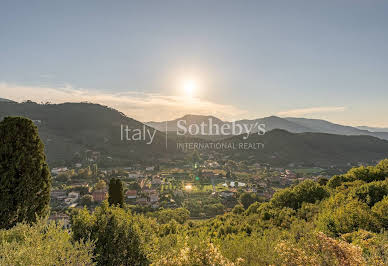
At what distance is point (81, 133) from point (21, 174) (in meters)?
85.4

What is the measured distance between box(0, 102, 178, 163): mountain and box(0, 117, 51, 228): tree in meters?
64.4

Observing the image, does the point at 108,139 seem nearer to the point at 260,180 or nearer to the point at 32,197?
the point at 260,180

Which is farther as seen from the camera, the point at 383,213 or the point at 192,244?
the point at 383,213

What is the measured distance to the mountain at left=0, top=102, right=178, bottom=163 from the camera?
69.1 meters

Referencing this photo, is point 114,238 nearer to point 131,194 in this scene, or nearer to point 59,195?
point 131,194

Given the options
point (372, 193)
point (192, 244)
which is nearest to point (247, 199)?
point (372, 193)

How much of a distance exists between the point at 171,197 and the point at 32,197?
3109 cm

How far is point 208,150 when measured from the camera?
108 metres

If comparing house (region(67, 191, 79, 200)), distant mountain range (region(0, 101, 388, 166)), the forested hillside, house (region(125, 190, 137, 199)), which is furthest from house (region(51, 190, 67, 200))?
the forested hillside

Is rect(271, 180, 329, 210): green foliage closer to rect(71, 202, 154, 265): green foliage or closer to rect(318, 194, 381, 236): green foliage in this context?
rect(318, 194, 381, 236): green foliage

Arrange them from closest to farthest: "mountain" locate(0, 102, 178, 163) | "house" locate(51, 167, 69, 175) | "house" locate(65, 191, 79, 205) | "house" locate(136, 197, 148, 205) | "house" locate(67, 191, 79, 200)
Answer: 1. "house" locate(65, 191, 79, 205)
2. "house" locate(136, 197, 148, 205)
3. "house" locate(67, 191, 79, 200)
4. "house" locate(51, 167, 69, 175)
5. "mountain" locate(0, 102, 178, 163)

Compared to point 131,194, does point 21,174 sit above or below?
above

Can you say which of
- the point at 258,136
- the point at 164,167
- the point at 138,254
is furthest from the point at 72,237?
the point at 258,136

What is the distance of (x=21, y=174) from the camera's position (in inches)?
252
